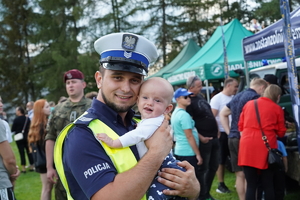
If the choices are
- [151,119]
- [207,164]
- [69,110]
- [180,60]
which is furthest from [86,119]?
[180,60]

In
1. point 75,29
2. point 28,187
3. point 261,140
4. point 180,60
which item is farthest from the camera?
point 75,29

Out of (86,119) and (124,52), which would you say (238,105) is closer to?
(124,52)

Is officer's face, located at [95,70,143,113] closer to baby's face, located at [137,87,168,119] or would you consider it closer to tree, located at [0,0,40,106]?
baby's face, located at [137,87,168,119]

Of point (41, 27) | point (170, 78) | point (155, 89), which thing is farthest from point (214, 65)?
point (41, 27)

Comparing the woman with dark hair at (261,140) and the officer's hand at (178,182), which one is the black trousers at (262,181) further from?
the officer's hand at (178,182)

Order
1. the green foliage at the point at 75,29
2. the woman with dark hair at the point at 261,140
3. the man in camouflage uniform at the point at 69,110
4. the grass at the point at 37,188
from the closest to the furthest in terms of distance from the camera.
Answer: the man in camouflage uniform at the point at 69,110, the woman with dark hair at the point at 261,140, the grass at the point at 37,188, the green foliage at the point at 75,29

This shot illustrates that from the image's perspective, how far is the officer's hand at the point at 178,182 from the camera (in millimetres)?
1577

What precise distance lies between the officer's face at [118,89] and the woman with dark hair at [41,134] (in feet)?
11.6

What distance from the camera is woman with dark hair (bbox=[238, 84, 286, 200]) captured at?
4.19 metres

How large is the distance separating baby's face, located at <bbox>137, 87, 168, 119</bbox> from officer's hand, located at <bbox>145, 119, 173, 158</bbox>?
0.10 m

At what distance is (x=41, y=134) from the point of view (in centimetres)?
532

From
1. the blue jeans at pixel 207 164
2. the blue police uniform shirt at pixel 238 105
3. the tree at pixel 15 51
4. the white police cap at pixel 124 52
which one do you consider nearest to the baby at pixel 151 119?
the white police cap at pixel 124 52

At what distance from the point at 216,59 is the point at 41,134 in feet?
21.4

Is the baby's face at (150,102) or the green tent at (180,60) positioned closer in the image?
the baby's face at (150,102)
